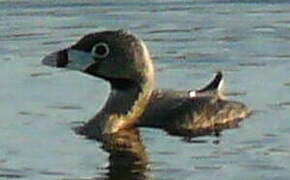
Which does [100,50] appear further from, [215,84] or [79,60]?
[215,84]

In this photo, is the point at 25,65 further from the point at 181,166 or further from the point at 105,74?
the point at 181,166

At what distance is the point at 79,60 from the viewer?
1934cm

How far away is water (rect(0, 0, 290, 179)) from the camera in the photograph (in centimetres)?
1697

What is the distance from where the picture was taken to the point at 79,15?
1003 inches

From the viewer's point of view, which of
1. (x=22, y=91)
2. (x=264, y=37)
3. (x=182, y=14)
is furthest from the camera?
(x=182, y=14)

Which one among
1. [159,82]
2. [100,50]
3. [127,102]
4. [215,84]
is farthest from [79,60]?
[159,82]

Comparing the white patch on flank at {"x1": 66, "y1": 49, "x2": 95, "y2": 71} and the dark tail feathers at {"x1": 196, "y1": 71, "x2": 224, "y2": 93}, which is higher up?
the white patch on flank at {"x1": 66, "y1": 49, "x2": 95, "y2": 71}

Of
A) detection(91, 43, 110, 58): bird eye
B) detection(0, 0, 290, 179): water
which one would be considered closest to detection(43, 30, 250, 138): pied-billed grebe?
detection(91, 43, 110, 58): bird eye

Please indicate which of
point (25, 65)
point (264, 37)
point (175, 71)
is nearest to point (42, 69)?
point (25, 65)

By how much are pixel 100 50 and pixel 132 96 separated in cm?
63

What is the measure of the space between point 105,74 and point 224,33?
430 centimetres

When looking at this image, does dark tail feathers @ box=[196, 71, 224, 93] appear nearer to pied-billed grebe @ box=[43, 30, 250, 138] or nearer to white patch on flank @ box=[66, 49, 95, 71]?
pied-billed grebe @ box=[43, 30, 250, 138]

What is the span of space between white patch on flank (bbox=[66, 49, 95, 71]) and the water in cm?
52

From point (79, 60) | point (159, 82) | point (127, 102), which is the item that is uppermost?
point (79, 60)
